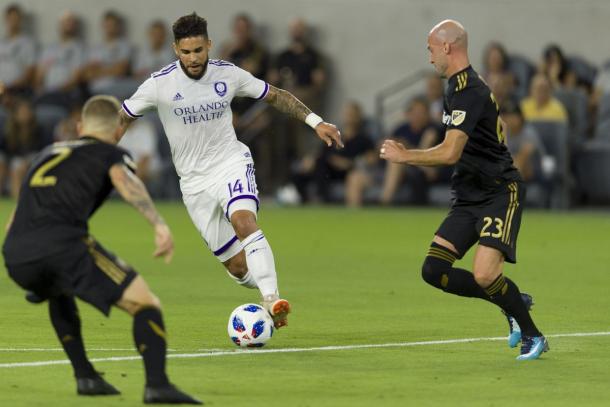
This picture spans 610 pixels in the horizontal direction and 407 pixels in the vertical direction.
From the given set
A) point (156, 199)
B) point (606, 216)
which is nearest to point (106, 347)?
point (606, 216)

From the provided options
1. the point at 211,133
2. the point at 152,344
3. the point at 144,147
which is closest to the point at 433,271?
the point at 211,133

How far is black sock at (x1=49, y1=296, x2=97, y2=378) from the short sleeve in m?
2.87

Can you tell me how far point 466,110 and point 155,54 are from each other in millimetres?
A: 18874

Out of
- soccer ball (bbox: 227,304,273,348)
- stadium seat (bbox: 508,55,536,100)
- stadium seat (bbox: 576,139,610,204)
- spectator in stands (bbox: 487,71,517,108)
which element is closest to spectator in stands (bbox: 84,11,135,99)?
stadium seat (bbox: 508,55,536,100)

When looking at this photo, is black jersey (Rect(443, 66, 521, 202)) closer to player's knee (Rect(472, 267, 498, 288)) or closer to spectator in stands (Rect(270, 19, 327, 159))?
player's knee (Rect(472, 267, 498, 288))

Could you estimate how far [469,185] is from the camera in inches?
397

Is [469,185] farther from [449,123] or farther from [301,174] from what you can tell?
[301,174]

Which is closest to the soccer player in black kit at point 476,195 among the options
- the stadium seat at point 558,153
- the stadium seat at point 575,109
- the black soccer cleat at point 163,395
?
the black soccer cleat at point 163,395

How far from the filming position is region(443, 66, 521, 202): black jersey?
967 centimetres

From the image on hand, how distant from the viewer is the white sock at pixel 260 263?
10.7m

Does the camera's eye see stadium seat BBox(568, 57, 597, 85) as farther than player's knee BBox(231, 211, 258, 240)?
Yes

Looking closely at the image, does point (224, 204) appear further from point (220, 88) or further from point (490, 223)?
point (490, 223)

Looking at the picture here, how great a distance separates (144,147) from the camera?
2620cm

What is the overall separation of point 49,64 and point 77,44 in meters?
0.69
